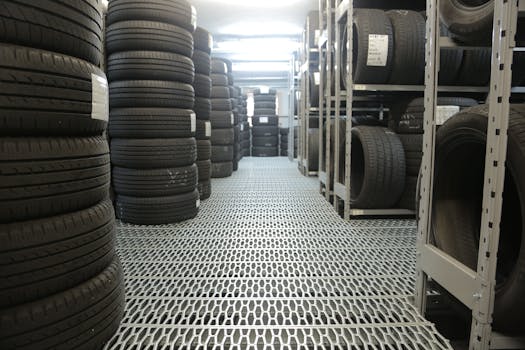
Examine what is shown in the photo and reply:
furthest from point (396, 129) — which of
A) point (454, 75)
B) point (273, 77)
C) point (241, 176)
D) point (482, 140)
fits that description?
point (273, 77)

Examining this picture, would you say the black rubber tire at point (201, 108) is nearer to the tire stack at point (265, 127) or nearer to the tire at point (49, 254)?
the tire at point (49, 254)

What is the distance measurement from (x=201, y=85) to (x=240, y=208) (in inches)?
52.5

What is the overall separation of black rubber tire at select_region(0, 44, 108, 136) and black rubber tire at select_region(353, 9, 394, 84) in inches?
89.7

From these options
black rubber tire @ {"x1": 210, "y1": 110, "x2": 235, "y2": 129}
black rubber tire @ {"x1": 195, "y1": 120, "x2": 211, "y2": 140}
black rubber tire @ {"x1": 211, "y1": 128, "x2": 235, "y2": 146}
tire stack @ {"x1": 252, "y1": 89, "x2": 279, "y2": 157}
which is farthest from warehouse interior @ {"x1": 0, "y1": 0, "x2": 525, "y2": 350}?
tire stack @ {"x1": 252, "y1": 89, "x2": 279, "y2": 157}

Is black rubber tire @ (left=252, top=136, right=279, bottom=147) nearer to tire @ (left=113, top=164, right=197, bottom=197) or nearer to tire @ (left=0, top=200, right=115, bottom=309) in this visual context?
tire @ (left=113, top=164, right=197, bottom=197)

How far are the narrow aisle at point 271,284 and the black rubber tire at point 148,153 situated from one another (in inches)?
19.5

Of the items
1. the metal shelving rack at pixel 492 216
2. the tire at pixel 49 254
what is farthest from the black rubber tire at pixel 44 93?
the metal shelving rack at pixel 492 216

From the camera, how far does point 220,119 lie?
5695 mm

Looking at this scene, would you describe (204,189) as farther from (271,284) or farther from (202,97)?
(271,284)

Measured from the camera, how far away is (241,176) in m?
6.06

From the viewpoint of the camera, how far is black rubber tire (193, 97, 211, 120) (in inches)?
147

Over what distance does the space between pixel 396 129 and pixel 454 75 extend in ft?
1.98

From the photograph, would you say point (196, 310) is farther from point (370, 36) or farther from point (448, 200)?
point (370, 36)

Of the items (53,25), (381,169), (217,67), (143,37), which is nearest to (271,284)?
(53,25)
